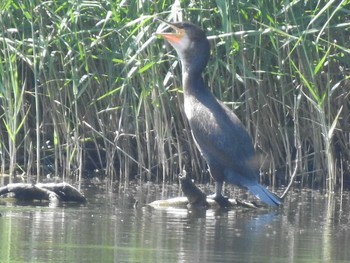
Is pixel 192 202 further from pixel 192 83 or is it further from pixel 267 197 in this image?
pixel 192 83

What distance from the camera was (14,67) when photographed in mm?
11141

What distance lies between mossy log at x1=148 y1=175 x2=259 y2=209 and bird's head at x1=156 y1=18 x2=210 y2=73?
1.43 metres

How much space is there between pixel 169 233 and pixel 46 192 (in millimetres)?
1955

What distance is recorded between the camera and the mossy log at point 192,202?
938cm

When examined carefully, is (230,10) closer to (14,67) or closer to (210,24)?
(210,24)

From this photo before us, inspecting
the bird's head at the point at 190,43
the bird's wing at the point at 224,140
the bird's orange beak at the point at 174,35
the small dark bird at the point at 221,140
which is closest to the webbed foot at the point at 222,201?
the small dark bird at the point at 221,140

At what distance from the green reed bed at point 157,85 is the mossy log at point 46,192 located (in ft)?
4.87

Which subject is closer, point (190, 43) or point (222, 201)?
point (222, 201)

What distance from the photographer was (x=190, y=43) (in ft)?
34.4

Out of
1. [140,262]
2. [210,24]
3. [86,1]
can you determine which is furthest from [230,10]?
[140,262]

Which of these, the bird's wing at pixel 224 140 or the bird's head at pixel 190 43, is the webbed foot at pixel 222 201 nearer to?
the bird's wing at pixel 224 140

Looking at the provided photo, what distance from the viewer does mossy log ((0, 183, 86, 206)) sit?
9.52 meters

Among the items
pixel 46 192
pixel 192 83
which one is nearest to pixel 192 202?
pixel 46 192

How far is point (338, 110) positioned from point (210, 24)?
1.41 m
